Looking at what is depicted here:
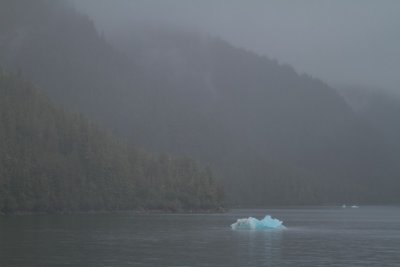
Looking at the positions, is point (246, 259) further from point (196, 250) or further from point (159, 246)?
point (159, 246)

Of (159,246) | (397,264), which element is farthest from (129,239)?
(397,264)

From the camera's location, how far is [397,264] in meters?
92.6

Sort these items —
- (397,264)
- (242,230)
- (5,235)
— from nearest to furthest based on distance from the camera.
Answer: (397,264), (5,235), (242,230)

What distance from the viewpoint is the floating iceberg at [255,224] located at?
541 feet

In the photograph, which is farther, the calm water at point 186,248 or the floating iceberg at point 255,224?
the floating iceberg at point 255,224

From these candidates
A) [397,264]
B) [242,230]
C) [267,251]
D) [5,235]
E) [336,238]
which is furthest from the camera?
[242,230]

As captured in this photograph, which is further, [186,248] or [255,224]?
[255,224]

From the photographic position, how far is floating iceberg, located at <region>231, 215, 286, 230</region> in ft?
541

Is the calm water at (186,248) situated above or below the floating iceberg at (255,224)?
below

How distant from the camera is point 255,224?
16688 cm

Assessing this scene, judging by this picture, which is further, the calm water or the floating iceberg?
the floating iceberg

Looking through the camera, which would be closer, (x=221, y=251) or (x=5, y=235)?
(x=221, y=251)

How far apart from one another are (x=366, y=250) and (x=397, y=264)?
20.5m

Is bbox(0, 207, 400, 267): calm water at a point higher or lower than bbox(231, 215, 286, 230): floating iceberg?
lower
